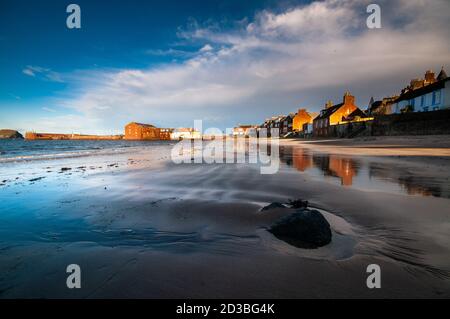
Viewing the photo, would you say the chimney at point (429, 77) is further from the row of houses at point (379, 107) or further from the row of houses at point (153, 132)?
the row of houses at point (153, 132)

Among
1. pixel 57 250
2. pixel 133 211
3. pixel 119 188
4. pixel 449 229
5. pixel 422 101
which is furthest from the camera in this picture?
pixel 422 101

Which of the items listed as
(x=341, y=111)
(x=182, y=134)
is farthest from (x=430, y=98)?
(x=182, y=134)

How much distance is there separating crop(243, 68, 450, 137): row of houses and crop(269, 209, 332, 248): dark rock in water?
37.2 metres

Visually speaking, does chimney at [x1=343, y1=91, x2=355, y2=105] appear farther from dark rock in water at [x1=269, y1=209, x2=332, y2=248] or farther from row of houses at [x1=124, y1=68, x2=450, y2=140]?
dark rock in water at [x1=269, y1=209, x2=332, y2=248]

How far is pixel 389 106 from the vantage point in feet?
155

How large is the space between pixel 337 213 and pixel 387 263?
1957 millimetres

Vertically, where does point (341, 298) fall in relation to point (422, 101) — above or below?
below

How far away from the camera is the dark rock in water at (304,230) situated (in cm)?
333

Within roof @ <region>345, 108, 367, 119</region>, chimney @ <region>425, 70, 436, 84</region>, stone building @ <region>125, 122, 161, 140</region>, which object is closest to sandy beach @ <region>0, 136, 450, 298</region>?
roof @ <region>345, 108, 367, 119</region>

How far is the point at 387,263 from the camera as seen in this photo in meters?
2.80

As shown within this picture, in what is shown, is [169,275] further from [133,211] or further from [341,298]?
[133,211]

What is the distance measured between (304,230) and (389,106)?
2260 inches
